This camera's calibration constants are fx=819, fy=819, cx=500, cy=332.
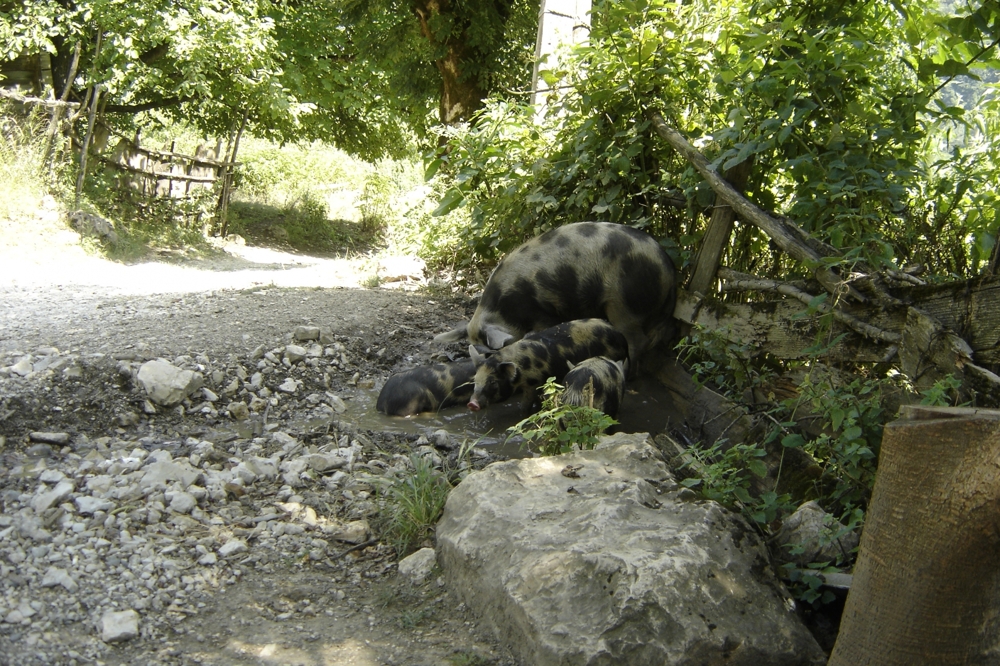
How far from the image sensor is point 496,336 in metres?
5.89

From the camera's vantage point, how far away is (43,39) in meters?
11.8

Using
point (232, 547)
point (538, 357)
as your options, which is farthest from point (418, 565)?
point (538, 357)

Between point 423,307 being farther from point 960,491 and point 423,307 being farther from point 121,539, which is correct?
point 960,491

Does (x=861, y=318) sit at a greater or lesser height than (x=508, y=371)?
A: greater

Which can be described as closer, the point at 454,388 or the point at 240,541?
the point at 240,541

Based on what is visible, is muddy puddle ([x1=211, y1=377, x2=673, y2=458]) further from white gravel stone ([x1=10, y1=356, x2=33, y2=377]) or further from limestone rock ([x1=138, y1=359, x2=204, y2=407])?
white gravel stone ([x1=10, y1=356, x2=33, y2=377])

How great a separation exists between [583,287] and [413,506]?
2877mm

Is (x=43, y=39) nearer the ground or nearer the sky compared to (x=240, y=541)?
nearer the sky

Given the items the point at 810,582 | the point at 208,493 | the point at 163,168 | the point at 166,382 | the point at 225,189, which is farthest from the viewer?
the point at 225,189

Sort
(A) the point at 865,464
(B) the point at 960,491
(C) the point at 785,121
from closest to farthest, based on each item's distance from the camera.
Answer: (B) the point at 960,491, (A) the point at 865,464, (C) the point at 785,121

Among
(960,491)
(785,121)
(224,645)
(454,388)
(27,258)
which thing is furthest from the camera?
(27,258)

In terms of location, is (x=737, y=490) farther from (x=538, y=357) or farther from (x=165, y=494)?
(x=538, y=357)

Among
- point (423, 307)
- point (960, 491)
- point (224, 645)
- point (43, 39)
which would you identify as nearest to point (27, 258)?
point (43, 39)

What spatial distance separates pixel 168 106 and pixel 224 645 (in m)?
15.7
